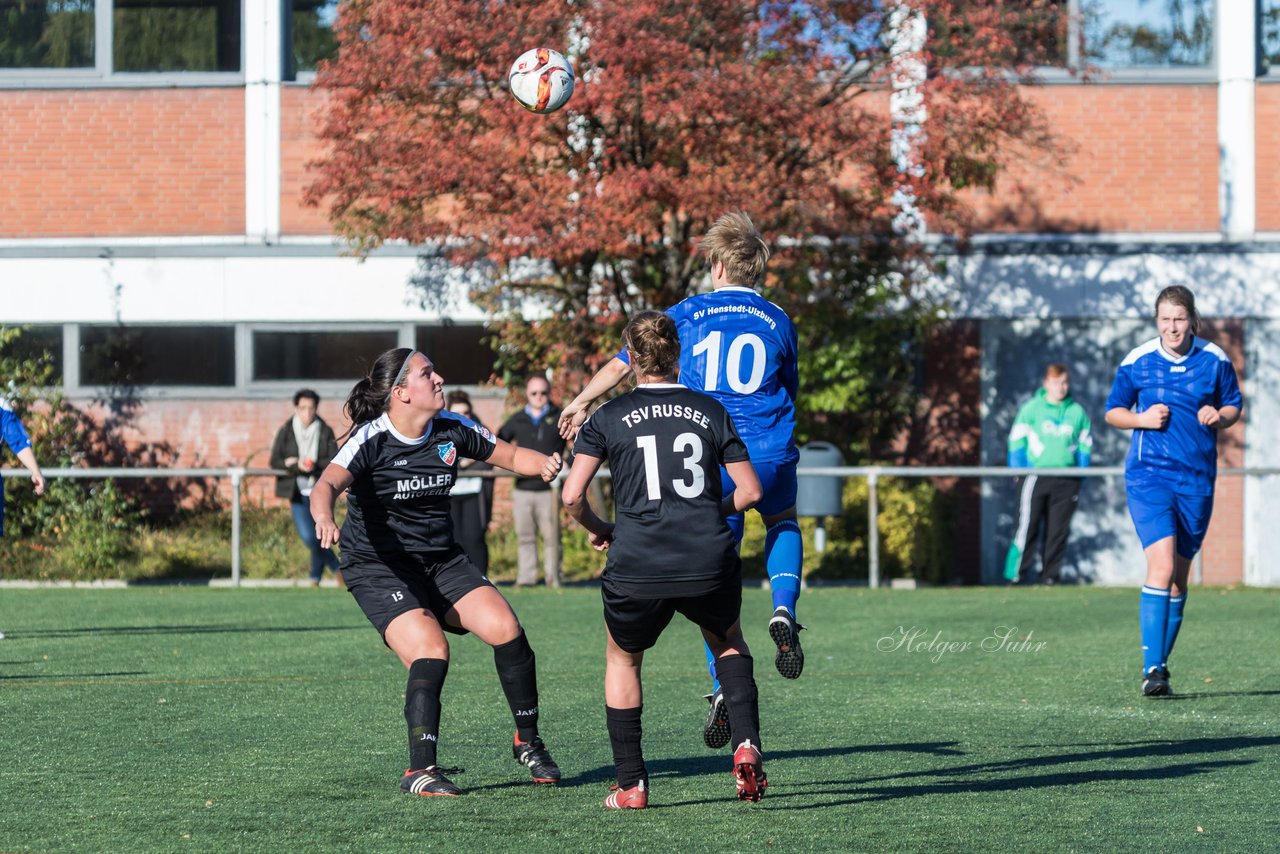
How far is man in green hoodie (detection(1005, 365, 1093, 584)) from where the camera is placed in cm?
1678

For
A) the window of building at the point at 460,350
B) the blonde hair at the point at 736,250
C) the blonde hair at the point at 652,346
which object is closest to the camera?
the blonde hair at the point at 652,346

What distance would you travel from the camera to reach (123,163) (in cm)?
2081

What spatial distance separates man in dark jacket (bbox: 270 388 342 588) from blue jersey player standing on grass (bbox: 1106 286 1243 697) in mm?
9280

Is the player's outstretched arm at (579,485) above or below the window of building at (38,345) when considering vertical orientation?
below

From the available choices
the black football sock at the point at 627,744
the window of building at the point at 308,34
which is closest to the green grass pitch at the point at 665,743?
the black football sock at the point at 627,744

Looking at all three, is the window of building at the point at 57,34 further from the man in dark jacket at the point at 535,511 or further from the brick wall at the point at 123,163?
the man in dark jacket at the point at 535,511

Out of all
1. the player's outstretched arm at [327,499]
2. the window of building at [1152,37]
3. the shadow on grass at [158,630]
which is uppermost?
the window of building at [1152,37]

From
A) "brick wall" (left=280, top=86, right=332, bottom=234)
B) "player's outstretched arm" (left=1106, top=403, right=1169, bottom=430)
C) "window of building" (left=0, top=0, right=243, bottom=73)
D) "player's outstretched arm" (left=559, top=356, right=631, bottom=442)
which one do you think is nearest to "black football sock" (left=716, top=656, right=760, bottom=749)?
"player's outstretched arm" (left=559, top=356, right=631, bottom=442)

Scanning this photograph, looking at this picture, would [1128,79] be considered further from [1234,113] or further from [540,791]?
[540,791]

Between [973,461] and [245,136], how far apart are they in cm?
915

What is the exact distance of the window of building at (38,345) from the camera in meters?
20.5

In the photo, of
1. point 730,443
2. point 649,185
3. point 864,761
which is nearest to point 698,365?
point 730,443

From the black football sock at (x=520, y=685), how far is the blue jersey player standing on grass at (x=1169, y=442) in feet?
12.1

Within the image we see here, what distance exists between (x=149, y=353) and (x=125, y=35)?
3.76 meters
